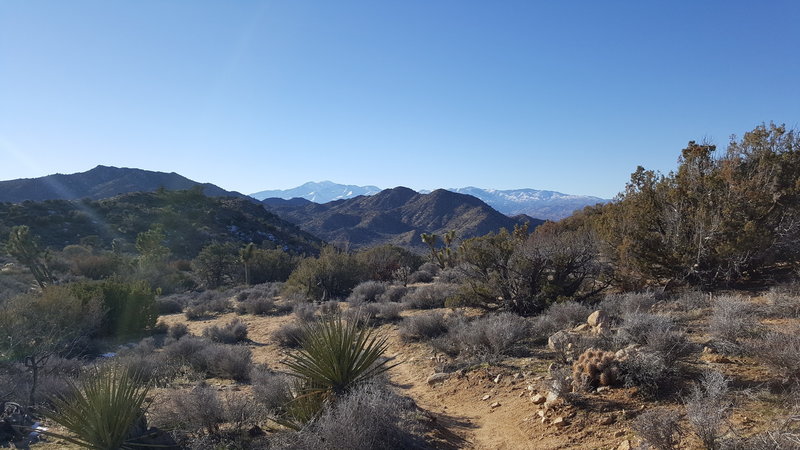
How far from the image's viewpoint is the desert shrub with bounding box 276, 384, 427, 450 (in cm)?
387

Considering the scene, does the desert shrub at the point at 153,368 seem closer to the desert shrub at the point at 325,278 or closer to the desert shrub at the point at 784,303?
the desert shrub at the point at 325,278

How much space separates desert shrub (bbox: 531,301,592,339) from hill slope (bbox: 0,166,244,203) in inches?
3022

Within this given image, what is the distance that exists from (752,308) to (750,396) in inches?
124

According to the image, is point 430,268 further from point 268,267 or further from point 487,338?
point 487,338

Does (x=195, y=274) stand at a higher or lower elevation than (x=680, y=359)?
lower

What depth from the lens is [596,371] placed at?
16.9 feet

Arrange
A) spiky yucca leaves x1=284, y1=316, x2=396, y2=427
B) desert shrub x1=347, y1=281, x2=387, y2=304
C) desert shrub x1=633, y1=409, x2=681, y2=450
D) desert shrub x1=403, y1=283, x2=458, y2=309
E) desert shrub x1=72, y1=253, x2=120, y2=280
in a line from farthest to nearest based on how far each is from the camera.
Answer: desert shrub x1=72, y1=253, x2=120, y2=280, desert shrub x1=347, y1=281, x2=387, y2=304, desert shrub x1=403, y1=283, x2=458, y2=309, spiky yucca leaves x1=284, y1=316, x2=396, y2=427, desert shrub x1=633, y1=409, x2=681, y2=450

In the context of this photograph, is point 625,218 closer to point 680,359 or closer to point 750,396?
point 680,359

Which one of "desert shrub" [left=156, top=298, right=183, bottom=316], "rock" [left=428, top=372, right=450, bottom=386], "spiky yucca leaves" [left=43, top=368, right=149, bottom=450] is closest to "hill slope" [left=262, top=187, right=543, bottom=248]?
"desert shrub" [left=156, top=298, right=183, bottom=316]

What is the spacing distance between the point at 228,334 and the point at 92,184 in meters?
109

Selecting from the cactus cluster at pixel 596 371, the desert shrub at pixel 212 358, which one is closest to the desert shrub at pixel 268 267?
the desert shrub at pixel 212 358

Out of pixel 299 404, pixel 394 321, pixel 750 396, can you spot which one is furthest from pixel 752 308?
pixel 394 321

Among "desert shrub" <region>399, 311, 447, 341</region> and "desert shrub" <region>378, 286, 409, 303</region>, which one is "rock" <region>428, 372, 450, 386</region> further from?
"desert shrub" <region>378, 286, 409, 303</region>

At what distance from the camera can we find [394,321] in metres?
12.1
